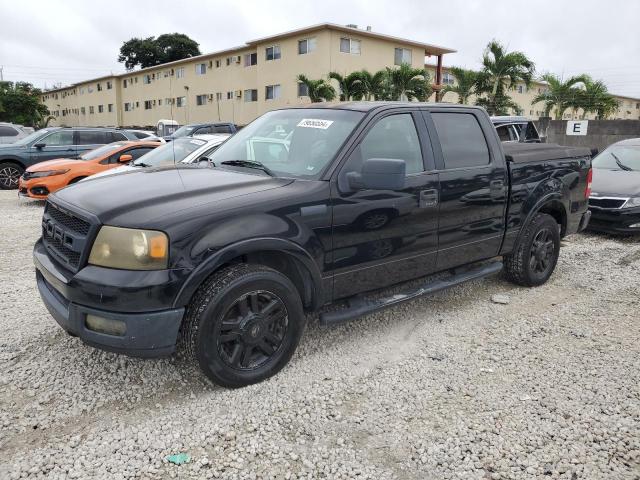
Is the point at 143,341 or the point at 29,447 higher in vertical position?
the point at 143,341

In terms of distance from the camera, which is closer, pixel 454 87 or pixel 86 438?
pixel 86 438

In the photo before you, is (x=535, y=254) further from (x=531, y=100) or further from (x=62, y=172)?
(x=531, y=100)

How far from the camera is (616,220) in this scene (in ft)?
24.4

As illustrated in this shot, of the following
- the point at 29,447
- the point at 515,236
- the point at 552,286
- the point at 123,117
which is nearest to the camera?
the point at 29,447

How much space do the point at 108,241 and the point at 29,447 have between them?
44.7 inches

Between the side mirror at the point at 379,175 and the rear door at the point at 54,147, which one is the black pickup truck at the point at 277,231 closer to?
the side mirror at the point at 379,175

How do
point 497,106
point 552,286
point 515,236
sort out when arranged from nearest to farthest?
1. point 515,236
2. point 552,286
3. point 497,106

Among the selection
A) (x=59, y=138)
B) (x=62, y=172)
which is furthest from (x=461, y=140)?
(x=59, y=138)

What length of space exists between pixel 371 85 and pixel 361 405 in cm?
2332

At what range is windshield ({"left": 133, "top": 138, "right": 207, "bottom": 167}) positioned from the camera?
823 cm

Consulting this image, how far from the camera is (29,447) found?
105 inches

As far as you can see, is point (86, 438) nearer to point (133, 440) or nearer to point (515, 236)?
point (133, 440)

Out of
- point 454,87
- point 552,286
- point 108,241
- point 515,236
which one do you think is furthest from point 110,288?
point 454,87

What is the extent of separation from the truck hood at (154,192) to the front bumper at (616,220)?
602 centimetres
